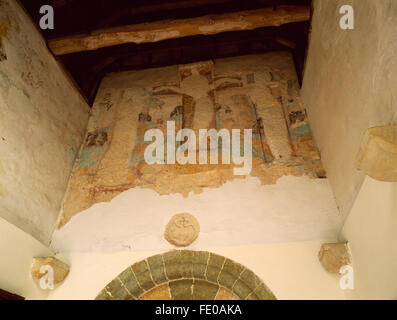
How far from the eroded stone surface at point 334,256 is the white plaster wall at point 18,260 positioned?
2.96m

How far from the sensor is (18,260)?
11.4 ft

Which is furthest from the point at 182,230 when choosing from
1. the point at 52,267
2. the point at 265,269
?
the point at 52,267

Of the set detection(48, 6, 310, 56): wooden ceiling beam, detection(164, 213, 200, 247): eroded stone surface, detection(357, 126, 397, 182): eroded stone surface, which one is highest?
detection(48, 6, 310, 56): wooden ceiling beam

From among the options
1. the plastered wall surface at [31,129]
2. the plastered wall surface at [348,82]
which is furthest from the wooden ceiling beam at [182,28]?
the plastered wall surface at [348,82]

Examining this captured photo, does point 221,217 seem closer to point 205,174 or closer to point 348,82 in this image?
point 205,174

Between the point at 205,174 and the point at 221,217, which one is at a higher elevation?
the point at 205,174

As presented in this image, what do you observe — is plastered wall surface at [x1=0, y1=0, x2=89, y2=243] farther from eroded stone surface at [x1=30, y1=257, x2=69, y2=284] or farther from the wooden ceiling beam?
the wooden ceiling beam

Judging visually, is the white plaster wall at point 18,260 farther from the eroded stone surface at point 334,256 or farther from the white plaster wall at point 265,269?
the eroded stone surface at point 334,256

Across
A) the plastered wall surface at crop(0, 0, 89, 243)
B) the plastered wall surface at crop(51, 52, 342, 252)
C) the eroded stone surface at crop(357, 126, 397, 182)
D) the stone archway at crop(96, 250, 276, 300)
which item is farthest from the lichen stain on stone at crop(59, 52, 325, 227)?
the eroded stone surface at crop(357, 126, 397, 182)

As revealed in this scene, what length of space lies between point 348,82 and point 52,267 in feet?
11.4

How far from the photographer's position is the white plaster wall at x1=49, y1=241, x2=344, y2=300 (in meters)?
3.42

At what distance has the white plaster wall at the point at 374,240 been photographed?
256cm

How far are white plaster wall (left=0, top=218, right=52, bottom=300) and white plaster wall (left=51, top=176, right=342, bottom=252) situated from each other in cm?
43
